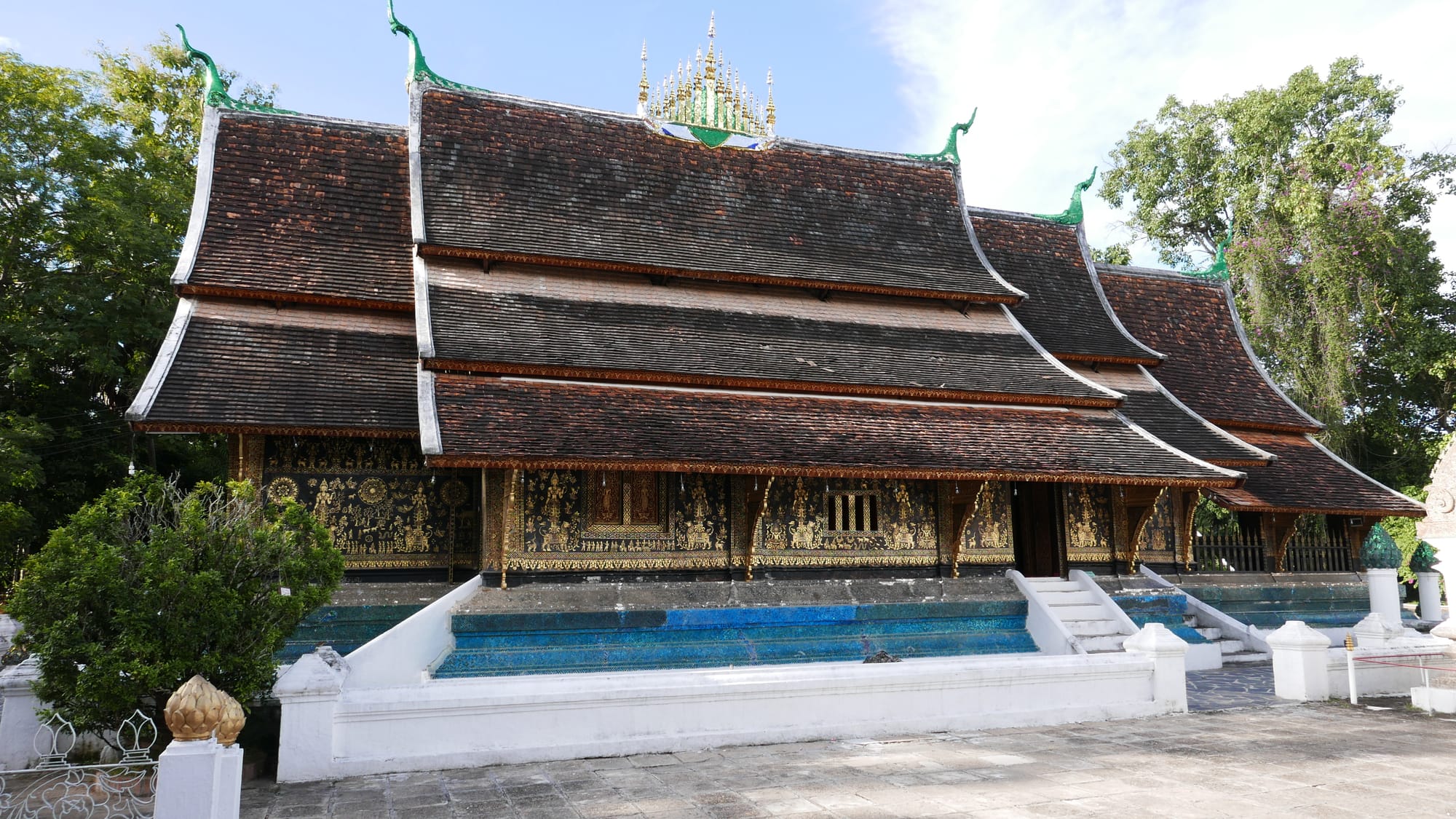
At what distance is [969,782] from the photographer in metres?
6.21

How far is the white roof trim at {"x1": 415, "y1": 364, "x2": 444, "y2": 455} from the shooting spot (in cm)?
860

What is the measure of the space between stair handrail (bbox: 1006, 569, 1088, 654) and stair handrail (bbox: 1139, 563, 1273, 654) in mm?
2319

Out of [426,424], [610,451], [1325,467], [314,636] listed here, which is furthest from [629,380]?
[1325,467]

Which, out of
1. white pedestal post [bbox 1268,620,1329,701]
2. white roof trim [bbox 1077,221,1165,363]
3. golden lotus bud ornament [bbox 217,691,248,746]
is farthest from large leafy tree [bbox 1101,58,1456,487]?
golden lotus bud ornament [bbox 217,691,248,746]

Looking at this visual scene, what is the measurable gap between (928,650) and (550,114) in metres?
9.15

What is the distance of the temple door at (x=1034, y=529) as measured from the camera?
501 inches

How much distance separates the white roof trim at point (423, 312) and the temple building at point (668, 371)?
0.04m

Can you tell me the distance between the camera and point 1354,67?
2605 centimetres

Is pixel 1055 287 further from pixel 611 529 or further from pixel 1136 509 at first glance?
pixel 611 529

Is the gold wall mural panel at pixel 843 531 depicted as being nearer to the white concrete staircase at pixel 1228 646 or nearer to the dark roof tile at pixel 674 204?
the dark roof tile at pixel 674 204

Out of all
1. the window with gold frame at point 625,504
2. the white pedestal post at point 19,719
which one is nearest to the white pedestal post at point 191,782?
the white pedestal post at point 19,719

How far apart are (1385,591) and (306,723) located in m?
13.5

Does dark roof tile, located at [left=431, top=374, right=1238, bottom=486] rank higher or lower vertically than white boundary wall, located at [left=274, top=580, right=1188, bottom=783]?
higher

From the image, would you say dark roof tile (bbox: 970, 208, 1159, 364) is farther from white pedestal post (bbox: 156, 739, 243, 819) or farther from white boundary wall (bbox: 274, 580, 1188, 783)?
white pedestal post (bbox: 156, 739, 243, 819)
